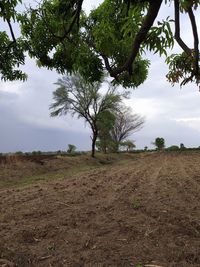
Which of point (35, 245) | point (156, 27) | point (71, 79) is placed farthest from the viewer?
point (71, 79)

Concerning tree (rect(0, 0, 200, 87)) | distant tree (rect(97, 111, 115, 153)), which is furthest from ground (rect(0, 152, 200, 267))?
distant tree (rect(97, 111, 115, 153))

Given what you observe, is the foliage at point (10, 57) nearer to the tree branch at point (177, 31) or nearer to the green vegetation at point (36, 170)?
the tree branch at point (177, 31)

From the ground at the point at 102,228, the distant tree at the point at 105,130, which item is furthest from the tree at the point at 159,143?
the ground at the point at 102,228

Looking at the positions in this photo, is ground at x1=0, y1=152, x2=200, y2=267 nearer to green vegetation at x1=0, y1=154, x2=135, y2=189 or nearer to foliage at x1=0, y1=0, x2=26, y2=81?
foliage at x1=0, y1=0, x2=26, y2=81

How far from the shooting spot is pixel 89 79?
10.0 meters

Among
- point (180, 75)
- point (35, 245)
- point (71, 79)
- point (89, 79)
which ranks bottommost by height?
point (35, 245)

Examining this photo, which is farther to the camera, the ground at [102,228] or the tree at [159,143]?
the tree at [159,143]

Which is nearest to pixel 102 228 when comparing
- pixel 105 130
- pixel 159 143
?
pixel 105 130

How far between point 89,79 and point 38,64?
146 cm

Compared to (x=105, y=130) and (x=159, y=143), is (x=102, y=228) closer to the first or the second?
(x=105, y=130)

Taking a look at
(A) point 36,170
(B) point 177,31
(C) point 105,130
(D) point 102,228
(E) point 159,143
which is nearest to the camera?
(B) point 177,31

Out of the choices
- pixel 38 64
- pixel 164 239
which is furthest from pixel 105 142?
pixel 164 239

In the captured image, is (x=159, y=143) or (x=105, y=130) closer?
(x=105, y=130)

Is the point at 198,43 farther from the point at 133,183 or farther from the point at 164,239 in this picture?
the point at 133,183
